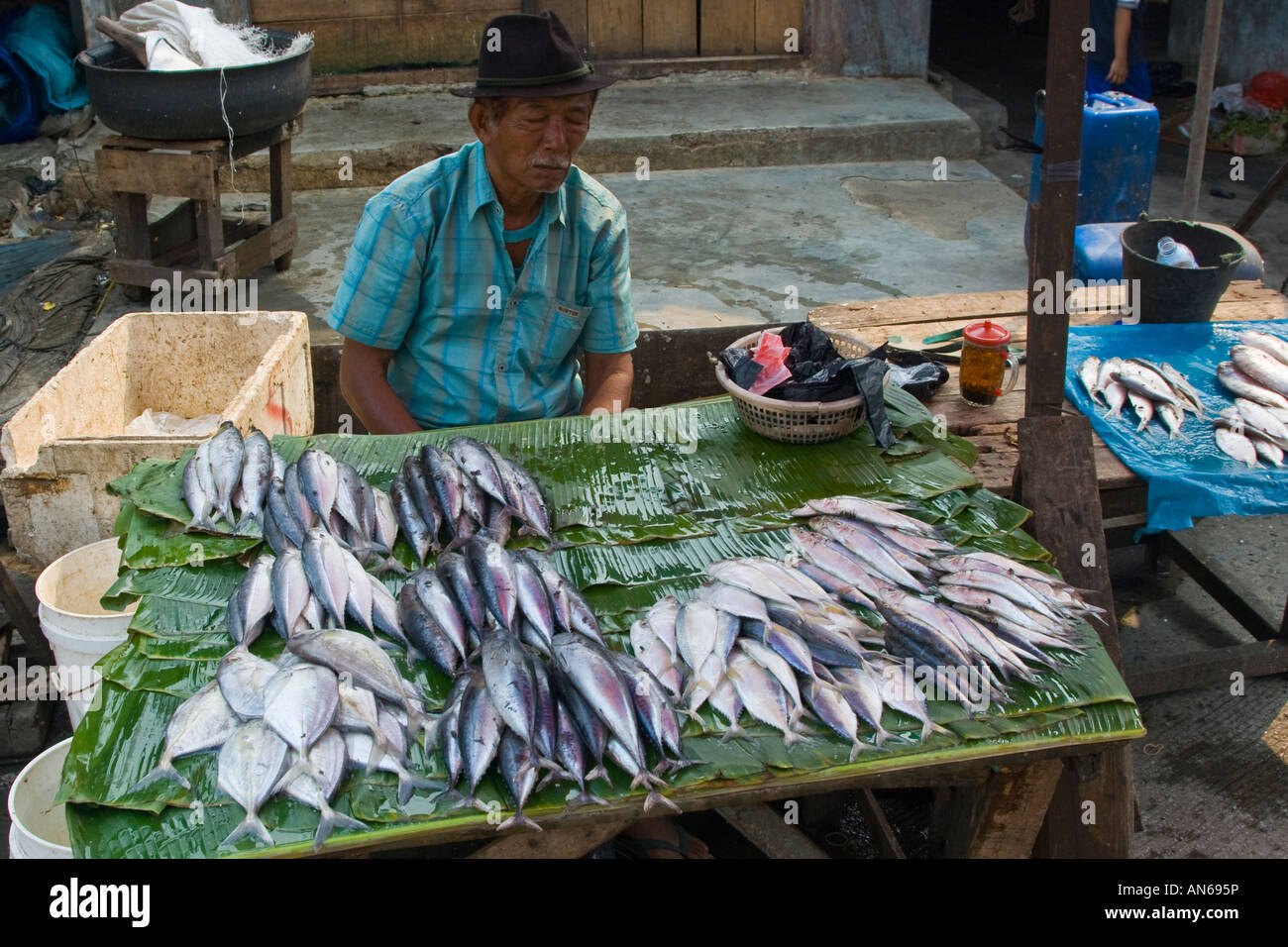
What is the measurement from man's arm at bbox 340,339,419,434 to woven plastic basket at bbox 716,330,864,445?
1.17 meters

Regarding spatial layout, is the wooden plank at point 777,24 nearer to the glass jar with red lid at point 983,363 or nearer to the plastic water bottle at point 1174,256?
the plastic water bottle at point 1174,256

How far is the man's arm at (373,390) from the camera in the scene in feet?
12.9

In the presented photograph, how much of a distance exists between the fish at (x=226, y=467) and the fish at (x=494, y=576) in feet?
2.62

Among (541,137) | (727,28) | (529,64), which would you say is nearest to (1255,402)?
(541,137)

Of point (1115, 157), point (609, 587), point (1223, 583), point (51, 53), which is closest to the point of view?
point (609, 587)

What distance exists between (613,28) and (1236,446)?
759cm

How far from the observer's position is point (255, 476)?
3.29 meters

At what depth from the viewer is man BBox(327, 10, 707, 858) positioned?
355 centimetres

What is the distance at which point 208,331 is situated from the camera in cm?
510

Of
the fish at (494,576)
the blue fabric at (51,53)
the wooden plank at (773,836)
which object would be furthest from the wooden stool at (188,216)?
the wooden plank at (773,836)

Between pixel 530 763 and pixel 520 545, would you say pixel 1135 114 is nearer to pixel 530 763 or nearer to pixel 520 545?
pixel 520 545

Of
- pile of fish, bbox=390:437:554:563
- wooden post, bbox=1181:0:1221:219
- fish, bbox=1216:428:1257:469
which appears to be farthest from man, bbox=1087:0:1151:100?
pile of fish, bbox=390:437:554:563

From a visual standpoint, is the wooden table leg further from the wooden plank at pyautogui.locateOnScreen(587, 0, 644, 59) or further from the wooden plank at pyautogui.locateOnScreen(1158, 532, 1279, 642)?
the wooden plank at pyautogui.locateOnScreen(1158, 532, 1279, 642)

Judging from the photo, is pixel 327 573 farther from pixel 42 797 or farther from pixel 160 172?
pixel 160 172
